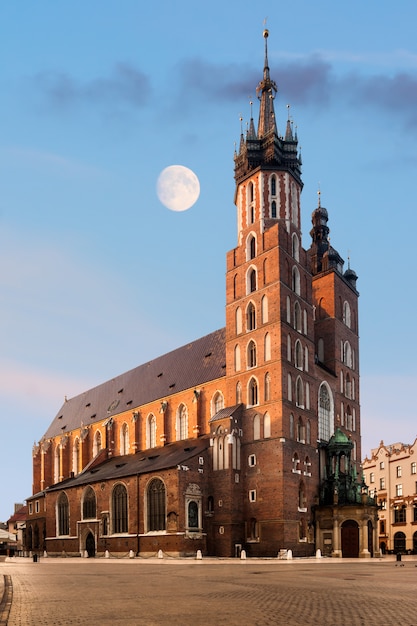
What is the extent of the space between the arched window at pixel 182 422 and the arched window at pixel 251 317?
42.6 feet

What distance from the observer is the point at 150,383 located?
7944cm

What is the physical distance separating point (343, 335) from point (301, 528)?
67.6 feet

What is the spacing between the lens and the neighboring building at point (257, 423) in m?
56.6

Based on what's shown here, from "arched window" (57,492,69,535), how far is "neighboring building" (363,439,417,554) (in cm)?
3555

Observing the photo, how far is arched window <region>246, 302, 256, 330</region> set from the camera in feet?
202

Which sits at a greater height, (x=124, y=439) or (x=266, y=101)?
(x=266, y=101)

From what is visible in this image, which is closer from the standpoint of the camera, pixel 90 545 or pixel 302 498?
pixel 302 498

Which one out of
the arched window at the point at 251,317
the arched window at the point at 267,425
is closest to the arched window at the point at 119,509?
the arched window at the point at 267,425

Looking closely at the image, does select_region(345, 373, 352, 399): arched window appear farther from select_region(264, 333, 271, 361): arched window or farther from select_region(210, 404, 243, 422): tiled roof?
select_region(210, 404, 243, 422): tiled roof

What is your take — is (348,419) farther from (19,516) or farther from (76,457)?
(19,516)

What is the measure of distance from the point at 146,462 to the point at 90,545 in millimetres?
10535

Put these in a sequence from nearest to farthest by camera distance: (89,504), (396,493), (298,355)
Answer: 1. (298,355)
2. (89,504)
3. (396,493)

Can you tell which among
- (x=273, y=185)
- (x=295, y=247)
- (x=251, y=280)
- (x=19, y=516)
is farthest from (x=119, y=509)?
(x=19, y=516)

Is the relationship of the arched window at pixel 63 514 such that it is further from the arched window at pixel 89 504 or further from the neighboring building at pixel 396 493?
the neighboring building at pixel 396 493
